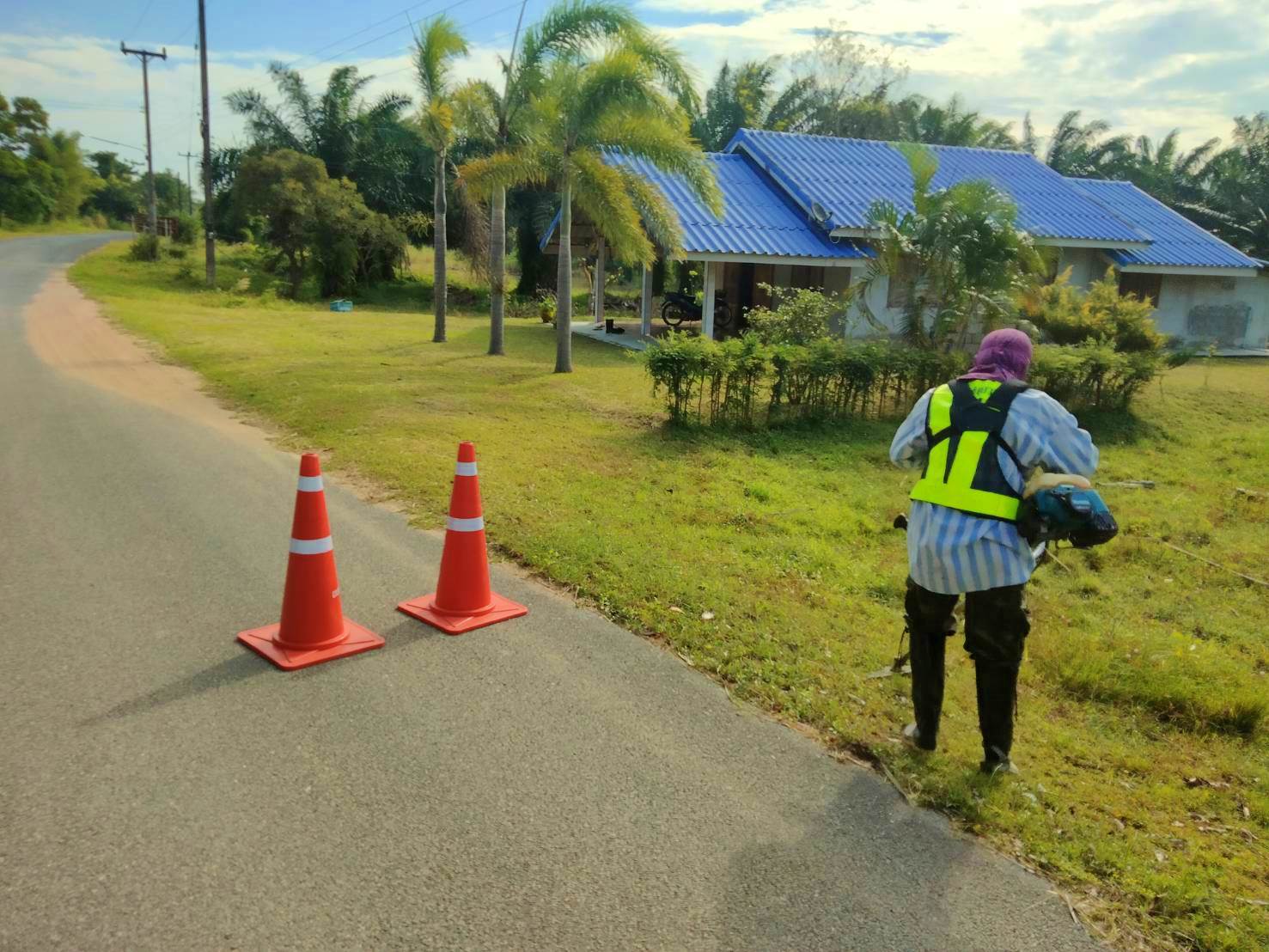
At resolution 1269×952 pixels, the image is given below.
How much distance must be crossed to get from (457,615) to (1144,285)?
24.5m

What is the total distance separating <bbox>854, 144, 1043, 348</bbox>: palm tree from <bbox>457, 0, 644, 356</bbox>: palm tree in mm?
4990

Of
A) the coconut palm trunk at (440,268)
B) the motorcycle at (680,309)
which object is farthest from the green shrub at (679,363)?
the motorcycle at (680,309)

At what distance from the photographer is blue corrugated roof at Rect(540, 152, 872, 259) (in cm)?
1830

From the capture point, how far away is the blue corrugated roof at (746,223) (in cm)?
1830

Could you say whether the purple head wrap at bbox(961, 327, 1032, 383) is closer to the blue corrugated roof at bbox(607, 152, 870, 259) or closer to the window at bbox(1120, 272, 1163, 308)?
the blue corrugated roof at bbox(607, 152, 870, 259)

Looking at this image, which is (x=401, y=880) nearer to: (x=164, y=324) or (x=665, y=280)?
(x=164, y=324)

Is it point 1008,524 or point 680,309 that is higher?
point 680,309

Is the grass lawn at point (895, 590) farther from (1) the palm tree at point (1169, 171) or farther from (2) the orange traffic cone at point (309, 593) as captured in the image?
(1) the palm tree at point (1169, 171)

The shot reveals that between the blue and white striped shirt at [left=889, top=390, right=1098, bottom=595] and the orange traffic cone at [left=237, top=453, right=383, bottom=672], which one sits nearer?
the blue and white striped shirt at [left=889, top=390, right=1098, bottom=595]

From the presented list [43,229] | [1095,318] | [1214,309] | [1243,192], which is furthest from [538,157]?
[43,229]

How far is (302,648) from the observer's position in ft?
14.3

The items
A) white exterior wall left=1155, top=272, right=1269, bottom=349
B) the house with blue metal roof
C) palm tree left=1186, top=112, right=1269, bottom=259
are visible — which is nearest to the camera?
the house with blue metal roof

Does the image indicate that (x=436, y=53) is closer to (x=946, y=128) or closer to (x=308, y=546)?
(x=308, y=546)

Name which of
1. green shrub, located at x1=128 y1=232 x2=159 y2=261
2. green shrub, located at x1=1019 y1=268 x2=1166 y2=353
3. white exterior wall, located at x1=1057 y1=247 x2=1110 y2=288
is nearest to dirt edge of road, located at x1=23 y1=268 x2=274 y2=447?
green shrub, located at x1=1019 y1=268 x2=1166 y2=353
